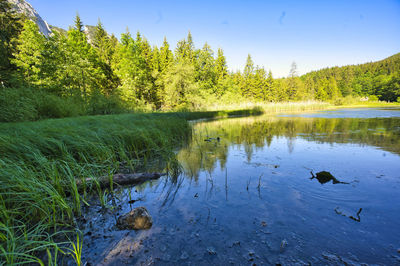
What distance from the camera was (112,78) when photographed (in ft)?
118

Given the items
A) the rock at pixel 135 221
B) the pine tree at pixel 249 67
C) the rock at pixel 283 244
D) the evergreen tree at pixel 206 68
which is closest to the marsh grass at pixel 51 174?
the rock at pixel 135 221

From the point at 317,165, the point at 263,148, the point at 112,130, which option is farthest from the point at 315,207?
the point at 112,130

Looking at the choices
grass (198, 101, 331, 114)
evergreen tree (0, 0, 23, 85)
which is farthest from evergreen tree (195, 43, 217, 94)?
evergreen tree (0, 0, 23, 85)

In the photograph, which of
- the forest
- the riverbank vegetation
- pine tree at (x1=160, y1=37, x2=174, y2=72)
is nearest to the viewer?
the riverbank vegetation

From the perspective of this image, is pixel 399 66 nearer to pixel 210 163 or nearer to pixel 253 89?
pixel 253 89

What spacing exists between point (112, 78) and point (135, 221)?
130ft

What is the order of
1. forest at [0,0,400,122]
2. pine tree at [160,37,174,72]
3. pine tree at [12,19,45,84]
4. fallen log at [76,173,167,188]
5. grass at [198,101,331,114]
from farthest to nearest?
pine tree at [160,37,174,72] < grass at [198,101,331,114] < pine tree at [12,19,45,84] < forest at [0,0,400,122] < fallen log at [76,173,167,188]

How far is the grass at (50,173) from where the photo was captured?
1657 millimetres

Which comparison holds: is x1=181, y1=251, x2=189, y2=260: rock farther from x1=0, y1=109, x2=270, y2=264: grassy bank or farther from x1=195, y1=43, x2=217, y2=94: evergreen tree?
x1=195, y1=43, x2=217, y2=94: evergreen tree

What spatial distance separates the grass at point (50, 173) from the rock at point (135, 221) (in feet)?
1.53

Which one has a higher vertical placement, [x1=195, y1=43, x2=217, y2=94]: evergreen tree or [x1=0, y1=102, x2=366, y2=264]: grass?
[x1=195, y1=43, x2=217, y2=94]: evergreen tree

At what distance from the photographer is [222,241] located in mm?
1962

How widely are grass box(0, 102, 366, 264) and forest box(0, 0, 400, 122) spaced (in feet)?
15.1

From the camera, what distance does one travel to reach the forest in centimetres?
1264
